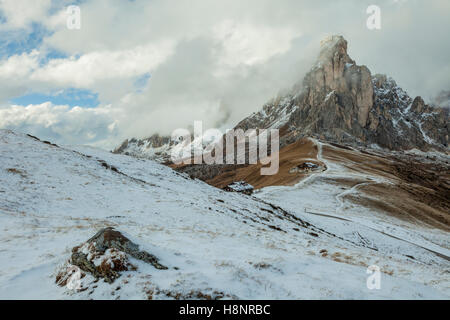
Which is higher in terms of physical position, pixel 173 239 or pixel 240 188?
pixel 240 188

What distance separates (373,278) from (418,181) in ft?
297

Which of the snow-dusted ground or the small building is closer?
the snow-dusted ground

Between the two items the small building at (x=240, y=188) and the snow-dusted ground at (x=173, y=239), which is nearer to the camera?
the snow-dusted ground at (x=173, y=239)

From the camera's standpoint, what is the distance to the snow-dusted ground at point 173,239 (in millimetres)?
6633

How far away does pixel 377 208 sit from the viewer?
126ft

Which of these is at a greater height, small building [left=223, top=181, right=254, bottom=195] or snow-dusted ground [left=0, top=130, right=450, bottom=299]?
small building [left=223, top=181, right=254, bottom=195]

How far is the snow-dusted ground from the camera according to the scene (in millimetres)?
6633

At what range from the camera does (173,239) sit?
1177 cm

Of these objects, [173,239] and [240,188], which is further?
[240,188]

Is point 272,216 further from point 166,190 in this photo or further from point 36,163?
point 36,163

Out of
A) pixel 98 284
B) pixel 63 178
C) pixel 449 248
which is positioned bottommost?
pixel 449 248

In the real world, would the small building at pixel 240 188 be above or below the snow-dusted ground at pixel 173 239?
above
